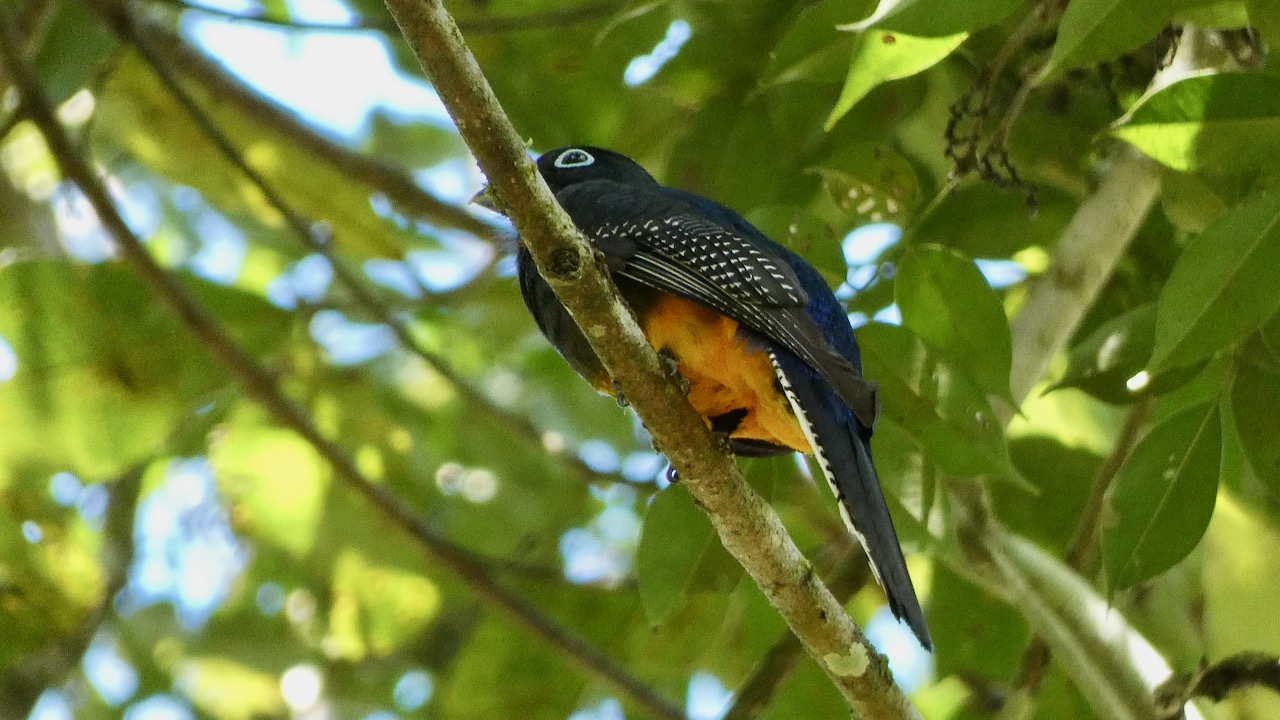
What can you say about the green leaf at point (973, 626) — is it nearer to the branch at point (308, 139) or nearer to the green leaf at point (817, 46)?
the green leaf at point (817, 46)

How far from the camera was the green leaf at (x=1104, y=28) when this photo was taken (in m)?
2.32

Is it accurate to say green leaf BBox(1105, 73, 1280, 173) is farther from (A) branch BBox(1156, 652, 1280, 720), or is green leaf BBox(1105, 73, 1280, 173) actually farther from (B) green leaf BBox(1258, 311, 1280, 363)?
(A) branch BBox(1156, 652, 1280, 720)

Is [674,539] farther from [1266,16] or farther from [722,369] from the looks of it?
[1266,16]

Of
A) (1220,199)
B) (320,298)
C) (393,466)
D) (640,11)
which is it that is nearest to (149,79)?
(320,298)

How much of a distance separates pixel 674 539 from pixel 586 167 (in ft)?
5.33

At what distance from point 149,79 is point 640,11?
296 centimetres

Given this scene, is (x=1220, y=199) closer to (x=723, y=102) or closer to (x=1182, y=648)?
(x=1182, y=648)

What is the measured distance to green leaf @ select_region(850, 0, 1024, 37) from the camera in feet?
7.42

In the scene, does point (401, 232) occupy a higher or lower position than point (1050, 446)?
higher

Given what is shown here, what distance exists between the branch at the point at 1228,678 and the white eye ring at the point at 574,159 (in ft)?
7.46

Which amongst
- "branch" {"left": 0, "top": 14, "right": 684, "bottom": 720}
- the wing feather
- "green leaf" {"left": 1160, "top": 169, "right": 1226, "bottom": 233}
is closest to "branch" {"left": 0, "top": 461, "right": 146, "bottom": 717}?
"branch" {"left": 0, "top": 14, "right": 684, "bottom": 720}

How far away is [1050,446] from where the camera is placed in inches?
153

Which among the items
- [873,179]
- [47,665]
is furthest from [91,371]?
[873,179]

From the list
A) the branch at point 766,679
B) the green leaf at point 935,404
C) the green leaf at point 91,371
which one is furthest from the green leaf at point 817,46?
the green leaf at point 91,371
